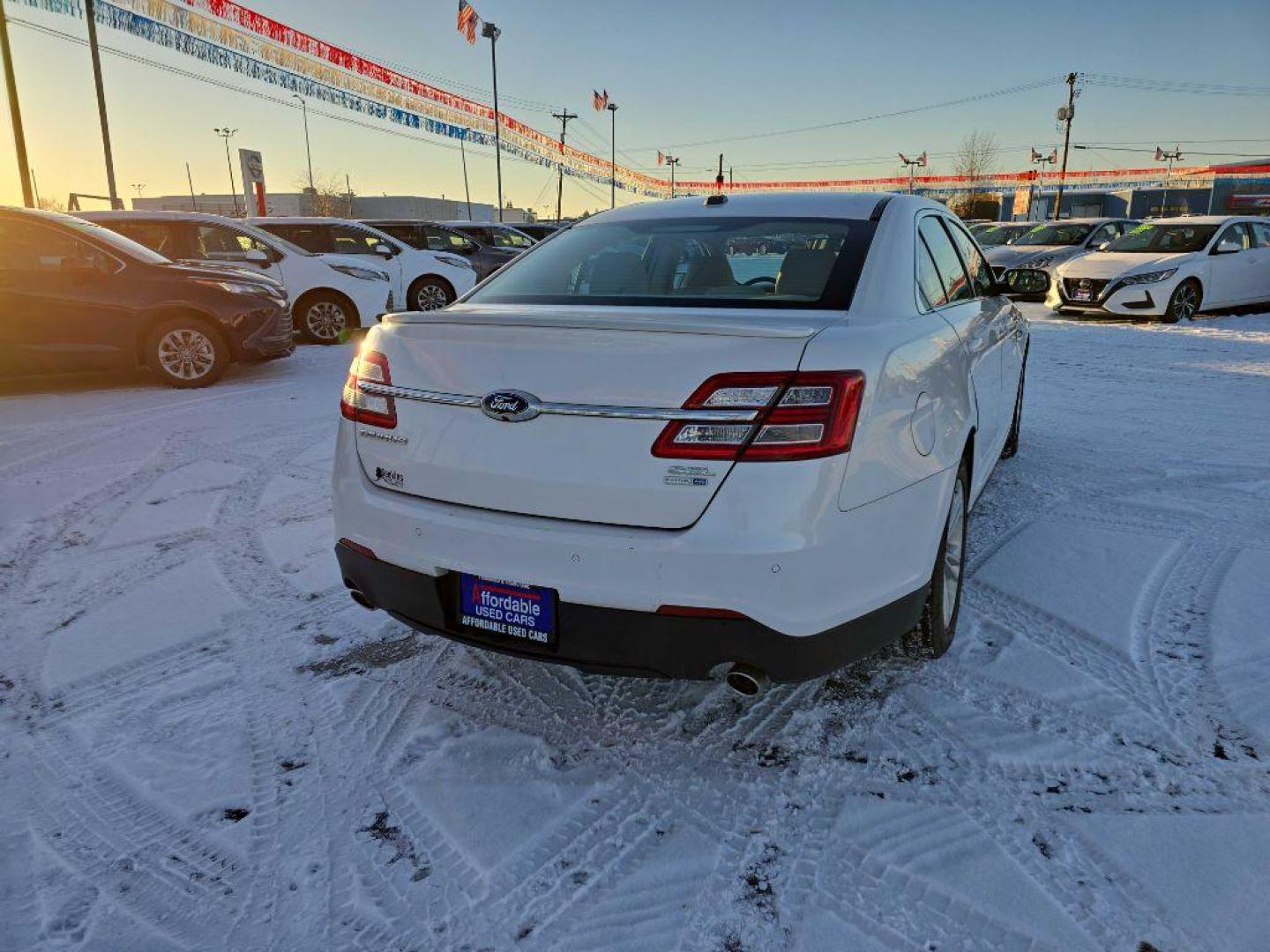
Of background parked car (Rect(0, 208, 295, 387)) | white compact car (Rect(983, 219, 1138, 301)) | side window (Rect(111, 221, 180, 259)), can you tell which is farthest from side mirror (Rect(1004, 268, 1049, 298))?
white compact car (Rect(983, 219, 1138, 301))

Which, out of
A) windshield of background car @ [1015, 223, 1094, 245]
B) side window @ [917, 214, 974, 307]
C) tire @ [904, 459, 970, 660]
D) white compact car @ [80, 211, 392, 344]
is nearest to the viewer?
tire @ [904, 459, 970, 660]

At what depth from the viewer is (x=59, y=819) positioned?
7.02ft

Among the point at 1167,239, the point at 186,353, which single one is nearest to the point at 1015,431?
the point at 186,353

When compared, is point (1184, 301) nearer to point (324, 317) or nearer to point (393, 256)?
point (393, 256)

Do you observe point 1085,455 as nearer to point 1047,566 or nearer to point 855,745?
point 1047,566

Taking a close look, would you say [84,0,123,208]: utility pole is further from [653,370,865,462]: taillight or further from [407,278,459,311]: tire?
[653,370,865,462]: taillight

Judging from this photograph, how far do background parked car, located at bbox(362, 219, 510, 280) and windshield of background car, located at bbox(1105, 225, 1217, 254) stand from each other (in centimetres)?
1031

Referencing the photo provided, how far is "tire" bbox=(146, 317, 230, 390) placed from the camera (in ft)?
24.4

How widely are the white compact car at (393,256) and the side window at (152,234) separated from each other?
202cm

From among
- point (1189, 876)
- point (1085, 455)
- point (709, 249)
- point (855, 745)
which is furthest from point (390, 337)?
point (1085, 455)

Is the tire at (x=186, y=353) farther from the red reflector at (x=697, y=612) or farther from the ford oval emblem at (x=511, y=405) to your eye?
the red reflector at (x=697, y=612)

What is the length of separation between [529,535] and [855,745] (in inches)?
46.3

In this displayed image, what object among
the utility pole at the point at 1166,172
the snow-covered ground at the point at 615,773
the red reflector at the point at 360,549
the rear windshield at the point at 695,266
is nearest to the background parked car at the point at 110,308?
the snow-covered ground at the point at 615,773

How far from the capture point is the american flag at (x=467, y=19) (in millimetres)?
30609
